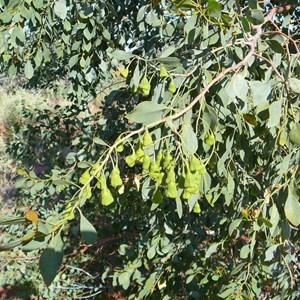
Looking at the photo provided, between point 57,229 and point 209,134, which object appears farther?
point 209,134

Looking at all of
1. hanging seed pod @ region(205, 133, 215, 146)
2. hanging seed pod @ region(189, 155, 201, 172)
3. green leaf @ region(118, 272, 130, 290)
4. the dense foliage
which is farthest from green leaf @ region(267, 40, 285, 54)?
green leaf @ region(118, 272, 130, 290)

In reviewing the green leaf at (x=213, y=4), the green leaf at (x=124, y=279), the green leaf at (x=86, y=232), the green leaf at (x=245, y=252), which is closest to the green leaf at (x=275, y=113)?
the green leaf at (x=213, y=4)

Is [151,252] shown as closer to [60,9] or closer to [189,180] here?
[60,9]

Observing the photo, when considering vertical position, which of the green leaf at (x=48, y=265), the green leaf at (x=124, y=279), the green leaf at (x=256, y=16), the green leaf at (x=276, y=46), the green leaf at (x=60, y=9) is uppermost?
the green leaf at (x=60, y=9)

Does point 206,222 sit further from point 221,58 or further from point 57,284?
point 57,284

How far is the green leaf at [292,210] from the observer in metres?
0.85

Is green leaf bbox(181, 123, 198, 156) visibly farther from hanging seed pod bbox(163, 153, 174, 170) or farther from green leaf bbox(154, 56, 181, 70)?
green leaf bbox(154, 56, 181, 70)

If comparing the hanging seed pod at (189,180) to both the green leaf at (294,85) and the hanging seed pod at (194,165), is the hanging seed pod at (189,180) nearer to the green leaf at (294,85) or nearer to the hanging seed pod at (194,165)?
the hanging seed pod at (194,165)

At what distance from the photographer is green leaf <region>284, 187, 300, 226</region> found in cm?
85

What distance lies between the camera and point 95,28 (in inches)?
64.4

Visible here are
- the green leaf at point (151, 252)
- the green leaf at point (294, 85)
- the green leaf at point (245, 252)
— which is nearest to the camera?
the green leaf at point (294, 85)

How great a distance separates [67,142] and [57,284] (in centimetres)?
91

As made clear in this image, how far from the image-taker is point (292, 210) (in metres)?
0.87

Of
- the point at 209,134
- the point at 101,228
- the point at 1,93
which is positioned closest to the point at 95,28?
the point at 209,134
